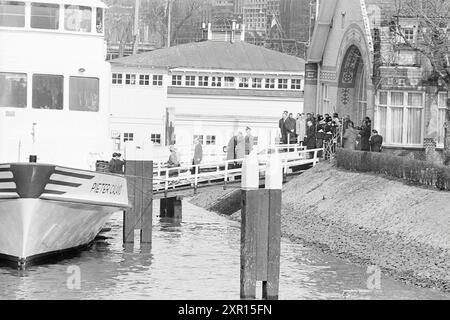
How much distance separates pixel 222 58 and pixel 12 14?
4880 centimetres

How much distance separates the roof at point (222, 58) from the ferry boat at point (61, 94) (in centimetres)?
4342

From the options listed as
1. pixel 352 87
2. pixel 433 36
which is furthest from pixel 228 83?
pixel 433 36

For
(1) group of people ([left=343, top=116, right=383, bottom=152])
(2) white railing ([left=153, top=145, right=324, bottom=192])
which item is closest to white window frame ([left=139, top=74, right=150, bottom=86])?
(2) white railing ([left=153, top=145, right=324, bottom=192])

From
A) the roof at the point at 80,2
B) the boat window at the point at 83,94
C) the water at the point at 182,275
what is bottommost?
the water at the point at 182,275

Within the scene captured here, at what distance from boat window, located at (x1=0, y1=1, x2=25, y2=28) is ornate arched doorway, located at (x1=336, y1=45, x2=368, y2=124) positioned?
20.5 m

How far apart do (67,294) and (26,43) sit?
879 cm

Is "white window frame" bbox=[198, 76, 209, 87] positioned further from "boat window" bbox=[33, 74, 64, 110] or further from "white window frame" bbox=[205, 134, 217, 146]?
"boat window" bbox=[33, 74, 64, 110]

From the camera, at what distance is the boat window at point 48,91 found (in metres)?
34.3

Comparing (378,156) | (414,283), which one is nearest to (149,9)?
→ (378,156)

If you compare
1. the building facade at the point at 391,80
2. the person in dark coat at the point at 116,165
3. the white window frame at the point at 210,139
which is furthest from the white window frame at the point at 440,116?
the white window frame at the point at 210,139

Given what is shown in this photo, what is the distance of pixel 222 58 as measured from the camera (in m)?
83.1

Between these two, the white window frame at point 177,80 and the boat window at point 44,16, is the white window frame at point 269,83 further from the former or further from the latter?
the boat window at point 44,16

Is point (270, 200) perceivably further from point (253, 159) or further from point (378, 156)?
point (378, 156)

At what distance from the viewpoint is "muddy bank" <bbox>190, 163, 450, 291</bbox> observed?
31.2 metres
